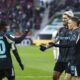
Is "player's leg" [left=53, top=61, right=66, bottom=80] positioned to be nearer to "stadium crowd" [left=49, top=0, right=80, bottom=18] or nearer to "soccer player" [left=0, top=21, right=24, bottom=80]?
"soccer player" [left=0, top=21, right=24, bottom=80]

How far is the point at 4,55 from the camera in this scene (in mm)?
10016

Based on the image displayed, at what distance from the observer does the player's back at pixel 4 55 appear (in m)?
9.98

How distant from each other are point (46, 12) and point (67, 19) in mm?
36242

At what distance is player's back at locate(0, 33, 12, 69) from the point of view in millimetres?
9977

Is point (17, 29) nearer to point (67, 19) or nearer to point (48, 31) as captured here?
point (48, 31)

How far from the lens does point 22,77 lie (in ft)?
54.7

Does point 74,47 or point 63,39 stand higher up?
point 74,47

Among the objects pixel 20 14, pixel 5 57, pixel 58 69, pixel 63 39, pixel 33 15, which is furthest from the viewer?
pixel 33 15

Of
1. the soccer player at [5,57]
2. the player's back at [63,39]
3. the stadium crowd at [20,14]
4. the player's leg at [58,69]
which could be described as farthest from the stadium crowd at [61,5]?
the soccer player at [5,57]

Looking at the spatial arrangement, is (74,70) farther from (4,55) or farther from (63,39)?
(63,39)

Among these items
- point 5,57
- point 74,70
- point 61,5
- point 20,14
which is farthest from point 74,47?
point 61,5

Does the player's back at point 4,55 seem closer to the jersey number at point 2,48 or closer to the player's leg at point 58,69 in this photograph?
the jersey number at point 2,48

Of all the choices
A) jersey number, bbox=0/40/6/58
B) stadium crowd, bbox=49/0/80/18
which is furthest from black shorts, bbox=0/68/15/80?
stadium crowd, bbox=49/0/80/18

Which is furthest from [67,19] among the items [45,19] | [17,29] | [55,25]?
[45,19]
